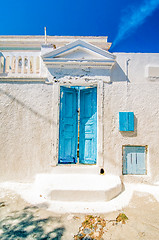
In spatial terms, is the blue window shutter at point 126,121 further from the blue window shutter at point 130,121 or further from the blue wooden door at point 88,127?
the blue wooden door at point 88,127

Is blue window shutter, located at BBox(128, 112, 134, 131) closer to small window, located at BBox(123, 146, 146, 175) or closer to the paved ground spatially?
small window, located at BBox(123, 146, 146, 175)

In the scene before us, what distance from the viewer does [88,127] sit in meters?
4.93

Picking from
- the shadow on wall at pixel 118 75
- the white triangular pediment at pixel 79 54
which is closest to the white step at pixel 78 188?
the shadow on wall at pixel 118 75

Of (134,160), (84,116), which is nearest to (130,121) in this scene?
(134,160)

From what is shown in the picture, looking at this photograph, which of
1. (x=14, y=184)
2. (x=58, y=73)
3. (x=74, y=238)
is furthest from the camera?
(x=58, y=73)

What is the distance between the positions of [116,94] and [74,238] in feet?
11.9

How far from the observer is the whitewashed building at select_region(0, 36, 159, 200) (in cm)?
462

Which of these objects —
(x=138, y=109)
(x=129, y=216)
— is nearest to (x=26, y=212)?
(x=129, y=216)

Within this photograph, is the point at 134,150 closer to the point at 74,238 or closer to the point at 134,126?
the point at 134,126

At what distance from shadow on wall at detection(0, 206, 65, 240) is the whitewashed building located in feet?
4.58

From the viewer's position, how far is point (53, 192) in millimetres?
3729

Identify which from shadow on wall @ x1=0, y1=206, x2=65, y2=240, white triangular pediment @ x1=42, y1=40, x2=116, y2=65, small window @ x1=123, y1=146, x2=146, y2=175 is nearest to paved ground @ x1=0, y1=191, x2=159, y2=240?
shadow on wall @ x1=0, y1=206, x2=65, y2=240

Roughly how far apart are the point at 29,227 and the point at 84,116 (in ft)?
10.2

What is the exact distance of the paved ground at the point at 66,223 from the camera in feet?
8.77
